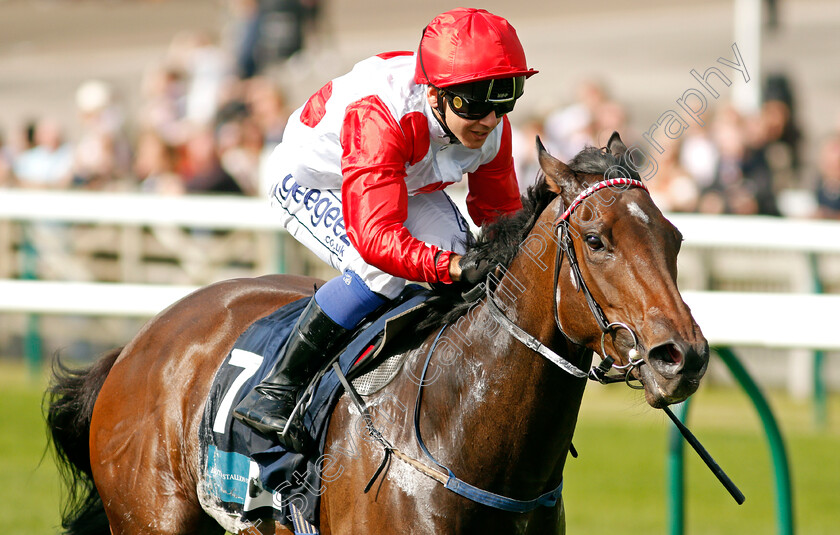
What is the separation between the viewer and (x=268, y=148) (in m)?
9.59

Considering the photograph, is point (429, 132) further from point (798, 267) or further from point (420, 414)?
point (798, 267)

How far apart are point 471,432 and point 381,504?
1.08ft

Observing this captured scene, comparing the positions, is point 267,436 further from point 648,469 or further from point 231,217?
point 648,469

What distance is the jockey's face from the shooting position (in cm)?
319

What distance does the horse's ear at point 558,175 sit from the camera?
2.91 m

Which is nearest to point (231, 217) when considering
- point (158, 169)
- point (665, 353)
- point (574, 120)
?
point (158, 169)

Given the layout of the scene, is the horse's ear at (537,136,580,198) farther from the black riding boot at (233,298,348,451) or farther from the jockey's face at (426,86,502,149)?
the black riding boot at (233,298,348,451)

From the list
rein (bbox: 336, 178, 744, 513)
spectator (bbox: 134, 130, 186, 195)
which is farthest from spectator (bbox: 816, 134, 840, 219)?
rein (bbox: 336, 178, 744, 513)

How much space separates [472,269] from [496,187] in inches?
31.8

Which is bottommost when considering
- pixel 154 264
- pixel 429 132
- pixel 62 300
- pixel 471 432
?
pixel 154 264

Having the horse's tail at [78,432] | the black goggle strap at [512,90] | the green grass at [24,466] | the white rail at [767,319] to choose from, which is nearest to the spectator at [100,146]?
the green grass at [24,466]

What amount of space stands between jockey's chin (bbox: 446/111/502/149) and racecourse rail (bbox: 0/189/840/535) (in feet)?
5.23

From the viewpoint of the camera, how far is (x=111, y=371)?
4055mm

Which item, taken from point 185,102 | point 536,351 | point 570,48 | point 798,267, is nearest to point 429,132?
point 536,351
